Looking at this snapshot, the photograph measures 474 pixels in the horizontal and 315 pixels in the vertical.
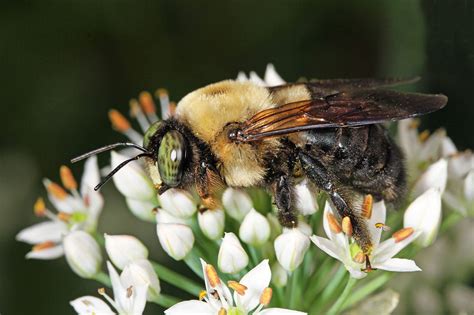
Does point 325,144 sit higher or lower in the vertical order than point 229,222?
higher

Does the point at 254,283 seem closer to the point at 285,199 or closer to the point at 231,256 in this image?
the point at 231,256

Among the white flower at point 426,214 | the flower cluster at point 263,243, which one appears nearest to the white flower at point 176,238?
the flower cluster at point 263,243

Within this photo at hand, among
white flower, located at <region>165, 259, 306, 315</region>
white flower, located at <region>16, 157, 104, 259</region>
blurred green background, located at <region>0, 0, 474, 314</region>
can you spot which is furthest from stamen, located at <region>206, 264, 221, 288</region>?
blurred green background, located at <region>0, 0, 474, 314</region>

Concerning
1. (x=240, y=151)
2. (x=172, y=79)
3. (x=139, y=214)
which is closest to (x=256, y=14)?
(x=172, y=79)

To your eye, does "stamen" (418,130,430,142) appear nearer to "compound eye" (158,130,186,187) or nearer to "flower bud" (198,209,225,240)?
"flower bud" (198,209,225,240)

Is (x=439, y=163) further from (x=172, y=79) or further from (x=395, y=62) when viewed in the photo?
(x=172, y=79)

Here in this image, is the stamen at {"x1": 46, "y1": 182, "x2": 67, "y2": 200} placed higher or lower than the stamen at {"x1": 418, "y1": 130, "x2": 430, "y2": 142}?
higher
